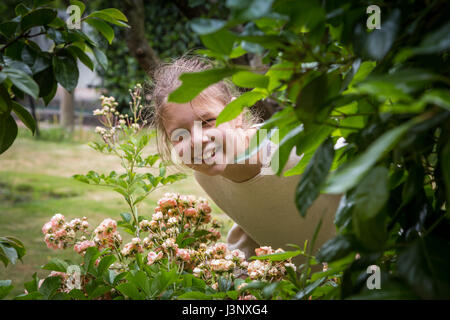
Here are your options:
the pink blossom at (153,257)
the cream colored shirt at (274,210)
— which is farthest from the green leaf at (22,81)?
the cream colored shirt at (274,210)

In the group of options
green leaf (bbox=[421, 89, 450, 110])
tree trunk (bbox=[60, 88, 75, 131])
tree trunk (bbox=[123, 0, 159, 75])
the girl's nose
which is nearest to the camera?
green leaf (bbox=[421, 89, 450, 110])

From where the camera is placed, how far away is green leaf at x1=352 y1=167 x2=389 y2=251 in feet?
0.90

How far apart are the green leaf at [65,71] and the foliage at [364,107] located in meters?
0.25

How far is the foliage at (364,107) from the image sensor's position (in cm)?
26

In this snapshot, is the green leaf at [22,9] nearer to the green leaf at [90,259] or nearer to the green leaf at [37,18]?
the green leaf at [37,18]

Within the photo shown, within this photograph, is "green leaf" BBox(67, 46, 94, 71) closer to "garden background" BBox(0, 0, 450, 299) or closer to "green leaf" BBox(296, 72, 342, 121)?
"garden background" BBox(0, 0, 450, 299)

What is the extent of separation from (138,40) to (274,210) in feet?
2.97

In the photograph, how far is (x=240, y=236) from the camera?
46.2 inches

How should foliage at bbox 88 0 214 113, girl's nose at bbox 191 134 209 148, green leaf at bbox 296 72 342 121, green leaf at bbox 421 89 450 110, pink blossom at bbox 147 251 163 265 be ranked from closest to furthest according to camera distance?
1. green leaf at bbox 421 89 450 110
2. green leaf at bbox 296 72 342 121
3. pink blossom at bbox 147 251 163 265
4. girl's nose at bbox 191 134 209 148
5. foliage at bbox 88 0 214 113

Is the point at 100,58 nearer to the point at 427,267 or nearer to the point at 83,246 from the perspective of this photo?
the point at 83,246

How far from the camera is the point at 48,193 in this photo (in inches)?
86.9

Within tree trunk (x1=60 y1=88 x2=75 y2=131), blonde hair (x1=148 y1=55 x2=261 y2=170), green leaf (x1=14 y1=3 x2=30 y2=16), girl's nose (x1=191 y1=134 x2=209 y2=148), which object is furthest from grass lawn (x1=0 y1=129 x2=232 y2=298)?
green leaf (x1=14 y1=3 x2=30 y2=16)

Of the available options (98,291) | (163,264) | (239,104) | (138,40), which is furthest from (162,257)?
(138,40)

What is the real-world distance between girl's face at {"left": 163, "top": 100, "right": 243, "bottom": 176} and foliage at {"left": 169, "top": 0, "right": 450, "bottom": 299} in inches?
14.7
